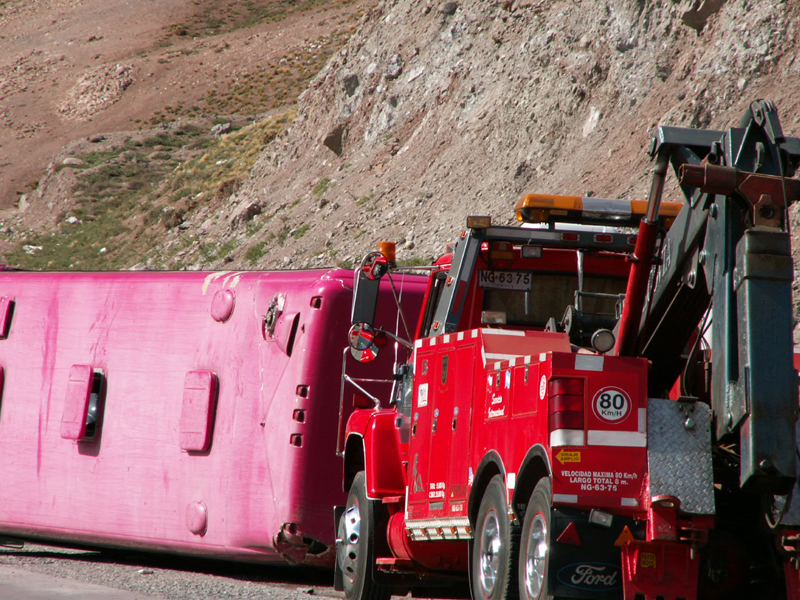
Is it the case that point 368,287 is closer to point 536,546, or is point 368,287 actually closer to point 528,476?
point 528,476

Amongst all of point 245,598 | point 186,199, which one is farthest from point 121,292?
point 186,199

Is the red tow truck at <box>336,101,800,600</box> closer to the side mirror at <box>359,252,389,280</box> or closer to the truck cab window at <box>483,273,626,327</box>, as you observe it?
the truck cab window at <box>483,273,626,327</box>

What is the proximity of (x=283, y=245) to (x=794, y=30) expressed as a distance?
1564cm

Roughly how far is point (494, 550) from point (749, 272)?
2389 millimetres

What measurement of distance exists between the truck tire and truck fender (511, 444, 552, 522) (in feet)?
A: 0.21

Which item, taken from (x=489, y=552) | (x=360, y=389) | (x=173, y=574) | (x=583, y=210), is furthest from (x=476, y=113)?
(x=489, y=552)

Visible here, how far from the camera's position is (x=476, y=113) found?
31812 mm

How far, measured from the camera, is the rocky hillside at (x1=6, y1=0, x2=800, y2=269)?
963 inches

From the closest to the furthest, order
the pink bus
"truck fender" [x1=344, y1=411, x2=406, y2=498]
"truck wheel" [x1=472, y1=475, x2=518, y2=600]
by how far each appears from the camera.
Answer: "truck wheel" [x1=472, y1=475, x2=518, y2=600], "truck fender" [x1=344, y1=411, x2=406, y2=498], the pink bus

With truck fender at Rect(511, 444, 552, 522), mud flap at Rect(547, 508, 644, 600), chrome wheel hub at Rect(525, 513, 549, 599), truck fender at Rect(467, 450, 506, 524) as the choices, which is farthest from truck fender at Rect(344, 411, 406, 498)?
mud flap at Rect(547, 508, 644, 600)

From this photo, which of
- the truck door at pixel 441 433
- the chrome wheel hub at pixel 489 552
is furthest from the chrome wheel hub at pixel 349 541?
the chrome wheel hub at pixel 489 552

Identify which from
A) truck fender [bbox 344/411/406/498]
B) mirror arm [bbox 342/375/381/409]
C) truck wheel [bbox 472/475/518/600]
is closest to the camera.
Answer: truck wheel [bbox 472/475/518/600]

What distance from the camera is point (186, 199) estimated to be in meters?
47.7

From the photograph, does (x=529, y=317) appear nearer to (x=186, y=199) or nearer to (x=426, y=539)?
(x=426, y=539)
